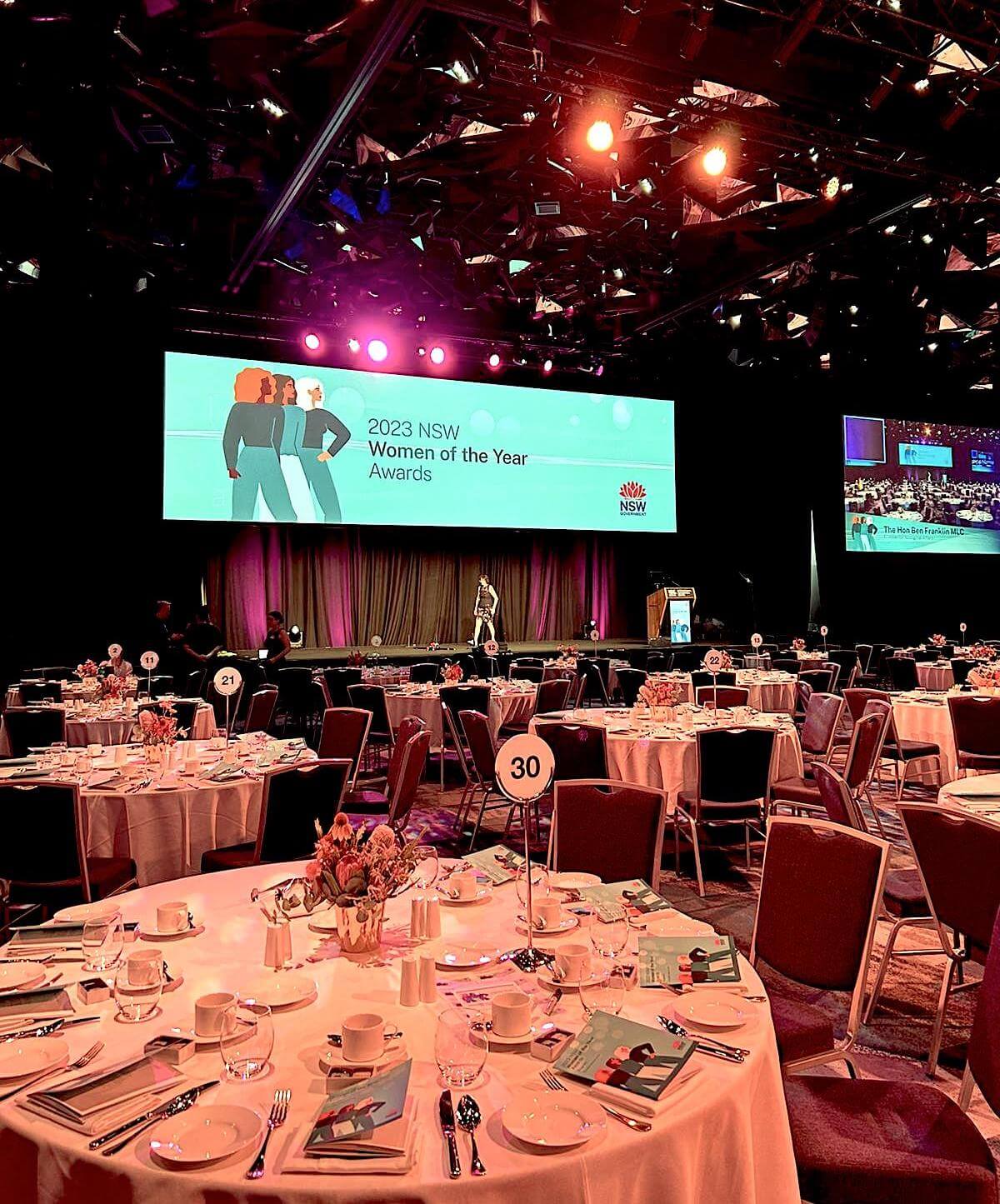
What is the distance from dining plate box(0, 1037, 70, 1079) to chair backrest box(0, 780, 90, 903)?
2.18 m

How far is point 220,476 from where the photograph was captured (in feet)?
39.4

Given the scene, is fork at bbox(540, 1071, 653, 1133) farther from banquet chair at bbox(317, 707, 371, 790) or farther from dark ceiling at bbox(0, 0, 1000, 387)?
dark ceiling at bbox(0, 0, 1000, 387)

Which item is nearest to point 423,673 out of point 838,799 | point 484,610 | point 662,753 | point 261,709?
point 261,709

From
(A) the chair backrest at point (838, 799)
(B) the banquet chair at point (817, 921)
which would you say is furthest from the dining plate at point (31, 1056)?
(A) the chair backrest at point (838, 799)

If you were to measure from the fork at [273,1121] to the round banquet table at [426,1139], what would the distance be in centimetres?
1

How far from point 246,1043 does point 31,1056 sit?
0.40 meters

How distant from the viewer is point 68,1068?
1545 mm

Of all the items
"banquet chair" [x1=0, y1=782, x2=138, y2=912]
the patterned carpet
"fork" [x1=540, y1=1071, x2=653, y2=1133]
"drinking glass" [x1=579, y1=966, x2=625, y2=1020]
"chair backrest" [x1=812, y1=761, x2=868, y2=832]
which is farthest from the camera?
"banquet chair" [x1=0, y1=782, x2=138, y2=912]

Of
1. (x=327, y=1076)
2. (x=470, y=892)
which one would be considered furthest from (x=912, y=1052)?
(x=327, y=1076)

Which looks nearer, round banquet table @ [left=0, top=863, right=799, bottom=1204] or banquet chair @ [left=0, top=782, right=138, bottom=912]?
round banquet table @ [left=0, top=863, right=799, bottom=1204]

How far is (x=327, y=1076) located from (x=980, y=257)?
10.7 meters

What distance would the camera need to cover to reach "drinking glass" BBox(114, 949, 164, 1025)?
1758 millimetres

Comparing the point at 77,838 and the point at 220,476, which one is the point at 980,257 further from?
the point at 77,838

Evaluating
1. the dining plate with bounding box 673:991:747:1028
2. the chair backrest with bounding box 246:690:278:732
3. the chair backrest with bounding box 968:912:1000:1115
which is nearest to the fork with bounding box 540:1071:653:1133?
the dining plate with bounding box 673:991:747:1028
